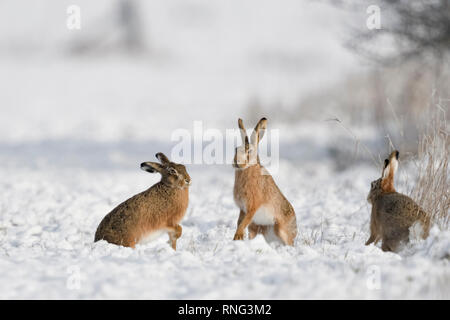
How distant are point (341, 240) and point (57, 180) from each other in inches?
290

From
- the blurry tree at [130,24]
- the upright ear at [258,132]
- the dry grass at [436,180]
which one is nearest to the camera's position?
the upright ear at [258,132]

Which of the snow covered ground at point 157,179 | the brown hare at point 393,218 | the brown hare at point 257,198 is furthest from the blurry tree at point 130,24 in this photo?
the brown hare at point 393,218

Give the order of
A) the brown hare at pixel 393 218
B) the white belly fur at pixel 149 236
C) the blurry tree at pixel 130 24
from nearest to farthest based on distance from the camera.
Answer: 1. the brown hare at pixel 393 218
2. the white belly fur at pixel 149 236
3. the blurry tree at pixel 130 24

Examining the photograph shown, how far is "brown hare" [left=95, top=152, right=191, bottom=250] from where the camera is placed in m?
5.58

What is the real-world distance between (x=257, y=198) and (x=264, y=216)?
0.85 ft

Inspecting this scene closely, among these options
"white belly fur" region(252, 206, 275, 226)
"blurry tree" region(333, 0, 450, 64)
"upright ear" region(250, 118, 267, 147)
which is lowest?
"white belly fur" region(252, 206, 275, 226)

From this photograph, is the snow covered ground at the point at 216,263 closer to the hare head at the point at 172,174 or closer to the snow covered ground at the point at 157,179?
the snow covered ground at the point at 157,179

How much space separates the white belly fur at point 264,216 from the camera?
19.7ft

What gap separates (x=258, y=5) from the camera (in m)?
53.8

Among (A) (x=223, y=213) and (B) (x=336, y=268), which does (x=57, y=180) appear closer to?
(A) (x=223, y=213)

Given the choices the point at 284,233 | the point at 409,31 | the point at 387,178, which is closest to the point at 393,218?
the point at 387,178

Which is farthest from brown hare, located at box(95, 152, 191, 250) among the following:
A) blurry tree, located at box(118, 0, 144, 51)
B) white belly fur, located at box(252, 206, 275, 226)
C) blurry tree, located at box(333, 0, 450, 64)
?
blurry tree, located at box(118, 0, 144, 51)

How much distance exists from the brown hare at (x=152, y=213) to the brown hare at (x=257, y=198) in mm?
571

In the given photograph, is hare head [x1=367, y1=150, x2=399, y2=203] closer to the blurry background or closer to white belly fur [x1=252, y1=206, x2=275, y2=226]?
the blurry background
